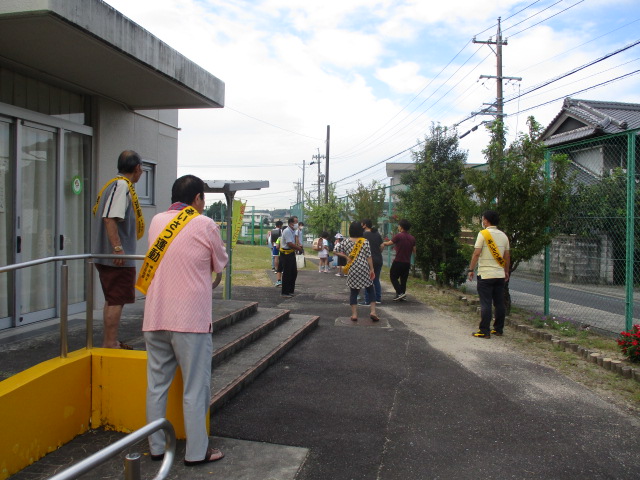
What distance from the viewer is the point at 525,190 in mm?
7691

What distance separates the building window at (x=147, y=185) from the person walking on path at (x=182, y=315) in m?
5.43

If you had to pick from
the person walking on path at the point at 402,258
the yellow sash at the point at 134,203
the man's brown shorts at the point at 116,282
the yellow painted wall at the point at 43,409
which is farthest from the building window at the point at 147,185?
the yellow painted wall at the point at 43,409

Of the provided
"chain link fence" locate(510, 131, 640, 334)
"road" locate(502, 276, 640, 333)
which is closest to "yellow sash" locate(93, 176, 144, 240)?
"chain link fence" locate(510, 131, 640, 334)

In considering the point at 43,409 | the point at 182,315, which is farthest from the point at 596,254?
the point at 43,409

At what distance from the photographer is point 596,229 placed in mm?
7074

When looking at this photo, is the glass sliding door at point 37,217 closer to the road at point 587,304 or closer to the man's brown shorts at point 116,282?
the man's brown shorts at point 116,282

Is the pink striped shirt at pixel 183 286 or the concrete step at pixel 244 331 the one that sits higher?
the pink striped shirt at pixel 183 286

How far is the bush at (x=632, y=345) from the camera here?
5523mm

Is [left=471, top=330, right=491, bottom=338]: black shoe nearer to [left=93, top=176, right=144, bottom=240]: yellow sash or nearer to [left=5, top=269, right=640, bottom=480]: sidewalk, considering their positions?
[left=5, top=269, right=640, bottom=480]: sidewalk

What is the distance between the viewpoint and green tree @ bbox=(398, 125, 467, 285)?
38.7ft

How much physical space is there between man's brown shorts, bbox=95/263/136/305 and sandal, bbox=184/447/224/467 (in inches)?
64.4

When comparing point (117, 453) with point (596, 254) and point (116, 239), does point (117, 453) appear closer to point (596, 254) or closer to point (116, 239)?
point (116, 239)

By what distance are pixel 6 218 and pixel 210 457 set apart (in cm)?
411

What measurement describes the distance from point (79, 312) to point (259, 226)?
104 feet
